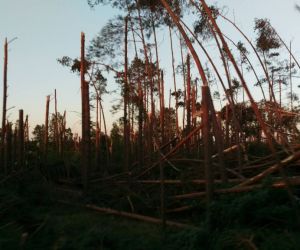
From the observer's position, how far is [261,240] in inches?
153

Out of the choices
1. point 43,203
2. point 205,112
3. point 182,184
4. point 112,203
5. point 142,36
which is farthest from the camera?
point 142,36

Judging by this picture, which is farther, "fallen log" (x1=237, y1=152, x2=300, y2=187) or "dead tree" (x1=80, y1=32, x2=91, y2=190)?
"dead tree" (x1=80, y1=32, x2=91, y2=190)

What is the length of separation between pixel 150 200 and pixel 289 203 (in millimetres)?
2050

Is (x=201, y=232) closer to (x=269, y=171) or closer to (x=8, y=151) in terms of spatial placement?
(x=269, y=171)

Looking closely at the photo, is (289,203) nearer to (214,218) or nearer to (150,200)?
(214,218)

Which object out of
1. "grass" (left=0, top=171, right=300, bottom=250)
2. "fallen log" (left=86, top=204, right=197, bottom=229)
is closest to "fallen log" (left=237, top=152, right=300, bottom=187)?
"grass" (left=0, top=171, right=300, bottom=250)

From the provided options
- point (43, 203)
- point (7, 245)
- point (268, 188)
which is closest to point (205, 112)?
point (268, 188)

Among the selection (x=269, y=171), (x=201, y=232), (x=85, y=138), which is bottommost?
(x=201, y=232)

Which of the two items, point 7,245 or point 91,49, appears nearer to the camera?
point 7,245

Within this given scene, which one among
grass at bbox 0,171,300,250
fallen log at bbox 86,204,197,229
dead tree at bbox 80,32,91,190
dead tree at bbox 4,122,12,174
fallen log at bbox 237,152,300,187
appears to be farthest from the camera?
dead tree at bbox 4,122,12,174

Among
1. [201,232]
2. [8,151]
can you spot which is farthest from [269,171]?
[8,151]

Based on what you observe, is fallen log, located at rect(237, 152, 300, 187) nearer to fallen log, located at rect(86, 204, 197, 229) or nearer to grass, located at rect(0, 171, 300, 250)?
grass, located at rect(0, 171, 300, 250)

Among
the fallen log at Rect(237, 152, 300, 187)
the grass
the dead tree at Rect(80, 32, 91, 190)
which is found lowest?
the grass

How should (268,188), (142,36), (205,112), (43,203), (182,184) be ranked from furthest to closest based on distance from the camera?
(142,36) < (43,203) < (182,184) < (205,112) < (268,188)
